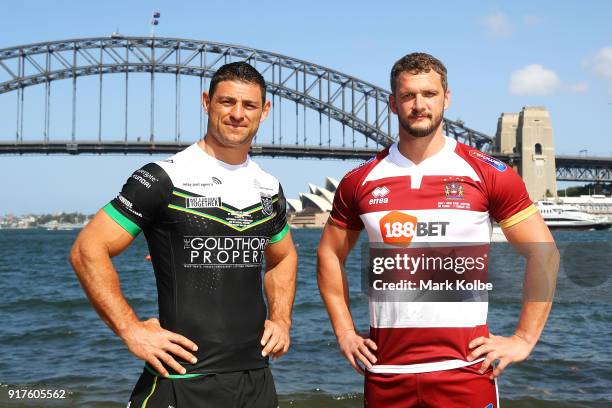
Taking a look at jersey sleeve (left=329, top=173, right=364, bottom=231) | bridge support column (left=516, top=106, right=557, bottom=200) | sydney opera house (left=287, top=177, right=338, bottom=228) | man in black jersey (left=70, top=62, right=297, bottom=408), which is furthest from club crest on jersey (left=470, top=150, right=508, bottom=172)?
sydney opera house (left=287, top=177, right=338, bottom=228)

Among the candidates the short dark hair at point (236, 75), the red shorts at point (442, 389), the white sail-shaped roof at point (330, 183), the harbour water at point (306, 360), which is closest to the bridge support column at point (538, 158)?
the white sail-shaped roof at point (330, 183)

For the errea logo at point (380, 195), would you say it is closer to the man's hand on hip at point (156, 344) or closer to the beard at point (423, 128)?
the beard at point (423, 128)

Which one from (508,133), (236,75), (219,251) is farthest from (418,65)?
(508,133)

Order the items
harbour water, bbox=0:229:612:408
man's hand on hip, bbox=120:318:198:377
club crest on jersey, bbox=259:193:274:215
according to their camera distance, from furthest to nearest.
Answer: harbour water, bbox=0:229:612:408 < club crest on jersey, bbox=259:193:274:215 < man's hand on hip, bbox=120:318:198:377

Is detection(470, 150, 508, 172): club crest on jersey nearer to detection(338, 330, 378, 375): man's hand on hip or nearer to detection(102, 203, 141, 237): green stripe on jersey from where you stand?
detection(338, 330, 378, 375): man's hand on hip

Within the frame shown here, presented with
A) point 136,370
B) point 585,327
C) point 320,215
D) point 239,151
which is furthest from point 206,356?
point 320,215

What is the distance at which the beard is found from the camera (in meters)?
3.10

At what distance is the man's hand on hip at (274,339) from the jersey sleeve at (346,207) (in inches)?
23.7

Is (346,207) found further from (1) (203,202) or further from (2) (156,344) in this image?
(2) (156,344)

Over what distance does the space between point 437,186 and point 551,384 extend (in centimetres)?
608

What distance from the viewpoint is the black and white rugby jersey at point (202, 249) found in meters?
2.99

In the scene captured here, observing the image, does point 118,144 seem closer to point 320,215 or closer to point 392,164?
point 320,215

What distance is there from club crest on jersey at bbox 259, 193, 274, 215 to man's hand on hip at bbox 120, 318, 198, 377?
2.40ft

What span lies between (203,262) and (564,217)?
3037 inches
